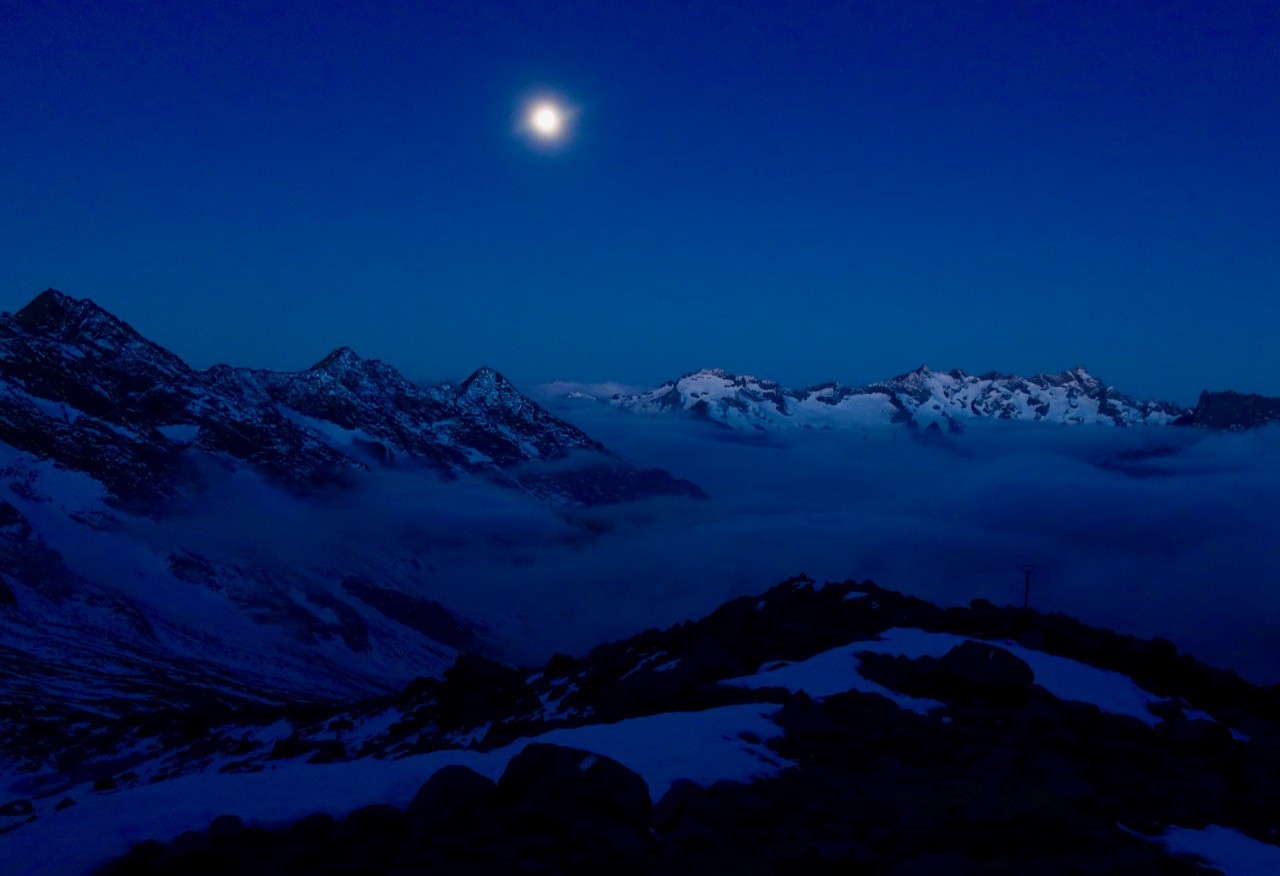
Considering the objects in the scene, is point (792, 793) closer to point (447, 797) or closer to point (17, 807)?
point (447, 797)

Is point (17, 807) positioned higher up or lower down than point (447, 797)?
lower down

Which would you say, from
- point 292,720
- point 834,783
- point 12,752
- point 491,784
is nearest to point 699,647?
point 834,783

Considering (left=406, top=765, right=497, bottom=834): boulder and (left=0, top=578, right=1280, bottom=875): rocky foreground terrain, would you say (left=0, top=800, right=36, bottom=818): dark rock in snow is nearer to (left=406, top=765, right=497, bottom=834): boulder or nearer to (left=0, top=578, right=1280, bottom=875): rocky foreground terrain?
(left=0, top=578, right=1280, bottom=875): rocky foreground terrain

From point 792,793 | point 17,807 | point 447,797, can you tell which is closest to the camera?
point 447,797

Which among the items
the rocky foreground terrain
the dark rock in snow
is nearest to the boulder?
the rocky foreground terrain

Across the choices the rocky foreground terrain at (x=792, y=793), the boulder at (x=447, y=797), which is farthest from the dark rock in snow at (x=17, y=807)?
the boulder at (x=447, y=797)

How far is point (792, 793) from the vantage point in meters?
16.0

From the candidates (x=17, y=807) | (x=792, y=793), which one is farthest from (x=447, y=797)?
(x=17, y=807)

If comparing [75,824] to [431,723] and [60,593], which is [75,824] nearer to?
[431,723]

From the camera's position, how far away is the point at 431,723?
43.5 metres

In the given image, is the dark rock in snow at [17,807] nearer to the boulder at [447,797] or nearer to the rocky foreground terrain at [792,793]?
the rocky foreground terrain at [792,793]

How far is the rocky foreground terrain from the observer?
12.8 m

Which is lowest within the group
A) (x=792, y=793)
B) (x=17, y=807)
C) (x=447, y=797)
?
(x=17, y=807)

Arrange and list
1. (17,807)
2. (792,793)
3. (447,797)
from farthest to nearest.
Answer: (17,807), (792,793), (447,797)
